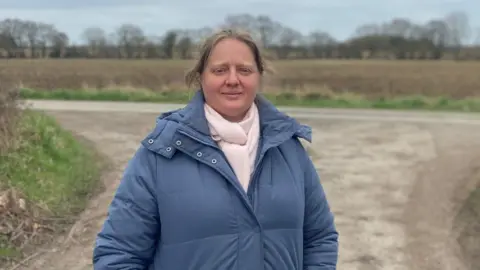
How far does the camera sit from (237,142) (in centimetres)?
219

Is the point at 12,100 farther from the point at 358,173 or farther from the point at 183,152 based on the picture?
the point at 183,152

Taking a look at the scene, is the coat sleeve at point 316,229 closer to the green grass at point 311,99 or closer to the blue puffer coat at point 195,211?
the blue puffer coat at point 195,211

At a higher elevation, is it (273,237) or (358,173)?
(273,237)

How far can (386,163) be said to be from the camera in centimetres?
984

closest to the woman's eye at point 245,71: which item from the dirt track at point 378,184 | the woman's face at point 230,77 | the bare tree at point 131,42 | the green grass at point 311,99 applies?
the woman's face at point 230,77

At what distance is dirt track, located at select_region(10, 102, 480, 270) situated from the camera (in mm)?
5902

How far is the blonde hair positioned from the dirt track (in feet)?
11.8

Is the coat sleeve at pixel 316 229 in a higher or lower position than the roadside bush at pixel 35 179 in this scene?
higher

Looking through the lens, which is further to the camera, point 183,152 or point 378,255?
point 378,255

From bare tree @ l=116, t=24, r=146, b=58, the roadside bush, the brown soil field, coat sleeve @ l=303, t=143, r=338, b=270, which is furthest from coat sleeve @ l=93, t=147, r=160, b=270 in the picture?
bare tree @ l=116, t=24, r=146, b=58

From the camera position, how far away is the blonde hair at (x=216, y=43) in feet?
7.29

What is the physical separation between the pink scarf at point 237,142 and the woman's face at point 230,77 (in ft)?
0.13

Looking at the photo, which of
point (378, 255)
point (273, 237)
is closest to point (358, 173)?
point (378, 255)

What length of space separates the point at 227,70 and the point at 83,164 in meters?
7.07
